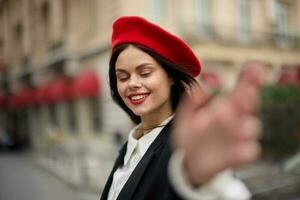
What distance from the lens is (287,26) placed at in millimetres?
15125

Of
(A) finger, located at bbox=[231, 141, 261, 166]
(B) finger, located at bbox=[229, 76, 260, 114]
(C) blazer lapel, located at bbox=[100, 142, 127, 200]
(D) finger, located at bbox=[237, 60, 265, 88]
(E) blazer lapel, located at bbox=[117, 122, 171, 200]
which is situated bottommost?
(C) blazer lapel, located at bbox=[100, 142, 127, 200]

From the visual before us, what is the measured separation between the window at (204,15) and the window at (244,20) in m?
1.31

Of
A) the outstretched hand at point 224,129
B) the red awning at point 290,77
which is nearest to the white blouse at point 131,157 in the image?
the outstretched hand at point 224,129

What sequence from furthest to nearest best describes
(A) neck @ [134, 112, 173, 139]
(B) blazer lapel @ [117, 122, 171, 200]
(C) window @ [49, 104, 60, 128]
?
(C) window @ [49, 104, 60, 128]
(A) neck @ [134, 112, 173, 139]
(B) blazer lapel @ [117, 122, 171, 200]

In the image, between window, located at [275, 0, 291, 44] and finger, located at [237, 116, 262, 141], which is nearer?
finger, located at [237, 116, 262, 141]

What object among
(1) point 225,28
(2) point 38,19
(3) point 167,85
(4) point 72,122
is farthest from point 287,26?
(3) point 167,85

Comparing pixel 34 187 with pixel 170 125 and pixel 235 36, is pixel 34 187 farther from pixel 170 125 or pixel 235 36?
pixel 170 125

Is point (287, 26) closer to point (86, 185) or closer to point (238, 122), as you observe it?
point (86, 185)

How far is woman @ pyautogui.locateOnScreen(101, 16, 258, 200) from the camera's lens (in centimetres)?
64

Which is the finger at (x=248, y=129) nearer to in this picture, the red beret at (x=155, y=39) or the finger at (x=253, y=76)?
the finger at (x=253, y=76)

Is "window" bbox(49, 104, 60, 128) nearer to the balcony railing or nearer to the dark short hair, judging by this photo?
the balcony railing

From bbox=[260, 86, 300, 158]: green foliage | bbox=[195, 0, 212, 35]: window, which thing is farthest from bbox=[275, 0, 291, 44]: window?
bbox=[260, 86, 300, 158]: green foliage

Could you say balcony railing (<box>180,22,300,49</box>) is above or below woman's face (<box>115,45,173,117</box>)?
below

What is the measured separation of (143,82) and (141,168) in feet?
0.84
